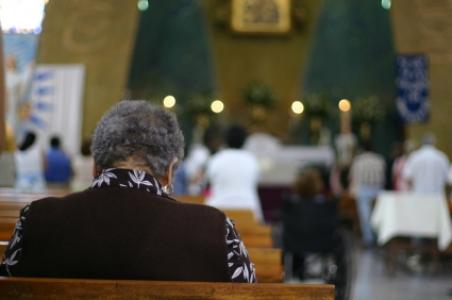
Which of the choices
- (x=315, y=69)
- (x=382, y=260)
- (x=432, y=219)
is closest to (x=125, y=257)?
(x=432, y=219)

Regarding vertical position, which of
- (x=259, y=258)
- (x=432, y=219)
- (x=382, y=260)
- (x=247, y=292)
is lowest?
(x=382, y=260)

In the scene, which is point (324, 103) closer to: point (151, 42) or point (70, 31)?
point (151, 42)

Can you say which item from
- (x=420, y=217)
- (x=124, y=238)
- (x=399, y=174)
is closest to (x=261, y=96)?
(x=399, y=174)

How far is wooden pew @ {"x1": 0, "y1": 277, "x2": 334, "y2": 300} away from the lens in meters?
2.32

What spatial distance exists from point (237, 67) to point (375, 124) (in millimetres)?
3605

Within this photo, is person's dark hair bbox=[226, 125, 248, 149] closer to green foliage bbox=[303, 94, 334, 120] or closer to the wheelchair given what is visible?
the wheelchair

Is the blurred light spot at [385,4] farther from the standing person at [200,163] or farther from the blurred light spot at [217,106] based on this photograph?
the standing person at [200,163]

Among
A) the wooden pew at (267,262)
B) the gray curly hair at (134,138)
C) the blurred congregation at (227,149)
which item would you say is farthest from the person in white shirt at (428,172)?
the gray curly hair at (134,138)

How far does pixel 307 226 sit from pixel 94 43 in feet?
30.0

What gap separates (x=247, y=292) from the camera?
234 cm

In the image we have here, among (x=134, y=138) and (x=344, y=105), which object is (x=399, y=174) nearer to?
(x=344, y=105)

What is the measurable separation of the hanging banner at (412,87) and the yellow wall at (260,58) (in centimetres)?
485

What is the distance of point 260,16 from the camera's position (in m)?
22.6

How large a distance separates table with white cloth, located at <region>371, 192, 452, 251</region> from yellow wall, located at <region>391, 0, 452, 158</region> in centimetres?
730
